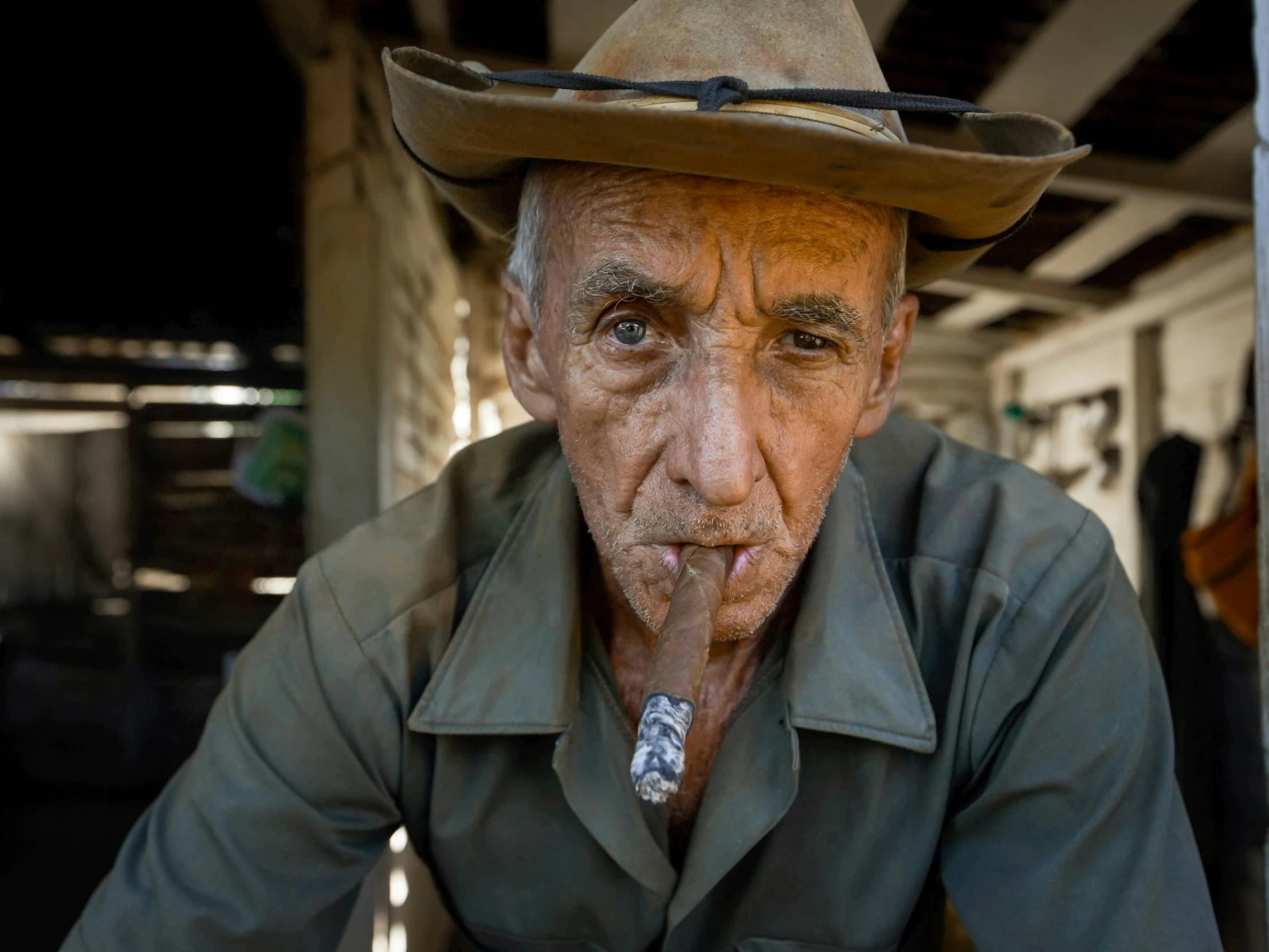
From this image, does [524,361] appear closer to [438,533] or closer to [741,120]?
[438,533]

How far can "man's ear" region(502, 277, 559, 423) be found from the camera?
1.63m

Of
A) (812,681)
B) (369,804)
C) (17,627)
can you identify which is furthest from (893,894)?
(17,627)

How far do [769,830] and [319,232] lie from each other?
3109mm

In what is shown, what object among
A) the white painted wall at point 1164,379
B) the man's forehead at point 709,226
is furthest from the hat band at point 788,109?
the white painted wall at point 1164,379

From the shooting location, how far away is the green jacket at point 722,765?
4.61 feet

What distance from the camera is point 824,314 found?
1370mm

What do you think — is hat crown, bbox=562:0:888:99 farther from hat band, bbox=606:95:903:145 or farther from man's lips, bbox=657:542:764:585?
man's lips, bbox=657:542:764:585

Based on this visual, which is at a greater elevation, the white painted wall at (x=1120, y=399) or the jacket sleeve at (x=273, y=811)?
the white painted wall at (x=1120, y=399)

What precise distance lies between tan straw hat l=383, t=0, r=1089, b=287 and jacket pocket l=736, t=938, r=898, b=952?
1.22 metres

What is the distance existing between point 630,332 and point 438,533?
1.88 feet

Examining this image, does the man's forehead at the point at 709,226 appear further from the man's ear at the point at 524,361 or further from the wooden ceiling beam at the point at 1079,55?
the wooden ceiling beam at the point at 1079,55

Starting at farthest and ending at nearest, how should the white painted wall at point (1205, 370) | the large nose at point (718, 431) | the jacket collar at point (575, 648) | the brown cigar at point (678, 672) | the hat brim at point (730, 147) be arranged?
the white painted wall at point (1205, 370), the jacket collar at point (575, 648), the large nose at point (718, 431), the hat brim at point (730, 147), the brown cigar at point (678, 672)

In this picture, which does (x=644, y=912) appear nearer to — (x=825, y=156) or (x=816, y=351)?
(x=816, y=351)

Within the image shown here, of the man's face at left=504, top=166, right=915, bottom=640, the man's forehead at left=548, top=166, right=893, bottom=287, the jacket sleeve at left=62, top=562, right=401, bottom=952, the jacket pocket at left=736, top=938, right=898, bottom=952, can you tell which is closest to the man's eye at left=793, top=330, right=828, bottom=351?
the man's face at left=504, top=166, right=915, bottom=640
